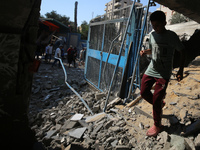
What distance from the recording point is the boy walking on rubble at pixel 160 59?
8.00ft

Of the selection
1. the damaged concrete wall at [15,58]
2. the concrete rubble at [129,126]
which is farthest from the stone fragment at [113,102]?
the damaged concrete wall at [15,58]

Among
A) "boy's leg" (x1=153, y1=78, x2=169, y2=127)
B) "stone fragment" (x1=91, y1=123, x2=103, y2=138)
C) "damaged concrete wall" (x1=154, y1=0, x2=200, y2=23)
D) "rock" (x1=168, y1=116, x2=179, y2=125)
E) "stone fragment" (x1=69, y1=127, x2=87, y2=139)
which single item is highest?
"damaged concrete wall" (x1=154, y1=0, x2=200, y2=23)

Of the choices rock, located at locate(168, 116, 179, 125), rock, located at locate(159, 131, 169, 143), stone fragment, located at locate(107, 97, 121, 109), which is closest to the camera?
rock, located at locate(159, 131, 169, 143)

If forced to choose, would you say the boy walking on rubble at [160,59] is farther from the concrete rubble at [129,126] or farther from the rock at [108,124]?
the rock at [108,124]

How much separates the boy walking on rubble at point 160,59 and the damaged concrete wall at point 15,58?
183 centimetres

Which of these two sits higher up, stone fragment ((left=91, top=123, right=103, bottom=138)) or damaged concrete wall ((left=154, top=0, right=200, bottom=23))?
damaged concrete wall ((left=154, top=0, right=200, bottom=23))

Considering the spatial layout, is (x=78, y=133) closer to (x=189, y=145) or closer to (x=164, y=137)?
(x=164, y=137)

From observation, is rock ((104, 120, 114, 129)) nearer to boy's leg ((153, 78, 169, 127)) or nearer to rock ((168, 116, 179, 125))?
boy's leg ((153, 78, 169, 127))

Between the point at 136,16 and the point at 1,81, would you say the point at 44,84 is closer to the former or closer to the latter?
the point at 136,16

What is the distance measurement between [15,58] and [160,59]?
210 cm

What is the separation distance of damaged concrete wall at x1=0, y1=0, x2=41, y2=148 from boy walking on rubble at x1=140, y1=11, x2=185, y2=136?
1.83m

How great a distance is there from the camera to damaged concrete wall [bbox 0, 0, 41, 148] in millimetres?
1326

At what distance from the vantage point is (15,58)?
138 cm

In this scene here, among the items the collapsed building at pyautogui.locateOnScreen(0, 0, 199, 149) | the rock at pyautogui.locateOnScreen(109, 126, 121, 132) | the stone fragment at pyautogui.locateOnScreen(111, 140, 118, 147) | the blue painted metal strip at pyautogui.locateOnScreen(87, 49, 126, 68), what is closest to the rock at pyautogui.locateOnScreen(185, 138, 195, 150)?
the stone fragment at pyautogui.locateOnScreen(111, 140, 118, 147)
